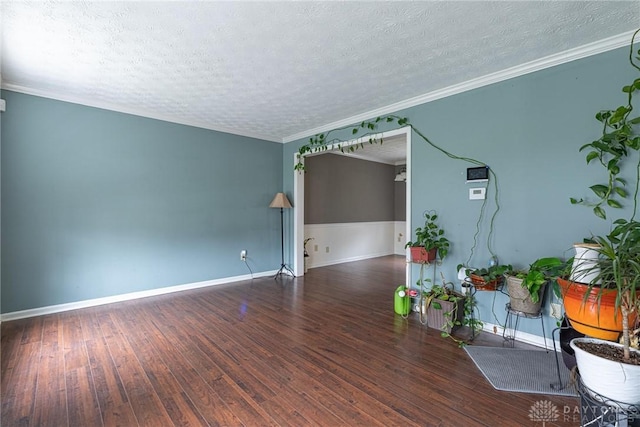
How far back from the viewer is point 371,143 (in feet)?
12.4

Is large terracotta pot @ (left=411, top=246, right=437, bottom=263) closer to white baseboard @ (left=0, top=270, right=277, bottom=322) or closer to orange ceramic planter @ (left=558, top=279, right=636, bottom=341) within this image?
orange ceramic planter @ (left=558, top=279, right=636, bottom=341)

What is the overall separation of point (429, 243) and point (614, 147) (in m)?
1.57

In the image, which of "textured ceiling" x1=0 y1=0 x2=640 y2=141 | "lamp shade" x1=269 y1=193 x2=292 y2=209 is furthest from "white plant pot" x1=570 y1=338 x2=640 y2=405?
"lamp shade" x1=269 y1=193 x2=292 y2=209

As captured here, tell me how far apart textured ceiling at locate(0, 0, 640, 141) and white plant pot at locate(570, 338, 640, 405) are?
2008 mm

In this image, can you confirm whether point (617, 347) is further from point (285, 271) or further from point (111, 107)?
point (111, 107)

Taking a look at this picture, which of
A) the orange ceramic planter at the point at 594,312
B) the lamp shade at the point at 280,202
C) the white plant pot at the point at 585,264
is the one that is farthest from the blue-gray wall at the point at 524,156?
the lamp shade at the point at 280,202

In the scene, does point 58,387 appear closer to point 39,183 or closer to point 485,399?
point 39,183

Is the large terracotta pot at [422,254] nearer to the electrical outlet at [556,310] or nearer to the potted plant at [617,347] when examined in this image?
the electrical outlet at [556,310]

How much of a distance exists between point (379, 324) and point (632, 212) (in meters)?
2.16

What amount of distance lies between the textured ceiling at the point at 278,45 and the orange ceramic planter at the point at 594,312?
172cm

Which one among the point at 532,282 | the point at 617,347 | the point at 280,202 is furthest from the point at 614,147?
the point at 280,202

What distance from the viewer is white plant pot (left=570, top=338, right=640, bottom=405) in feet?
3.98

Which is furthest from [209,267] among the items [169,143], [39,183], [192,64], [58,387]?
[192,64]

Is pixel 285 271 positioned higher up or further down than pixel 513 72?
further down
